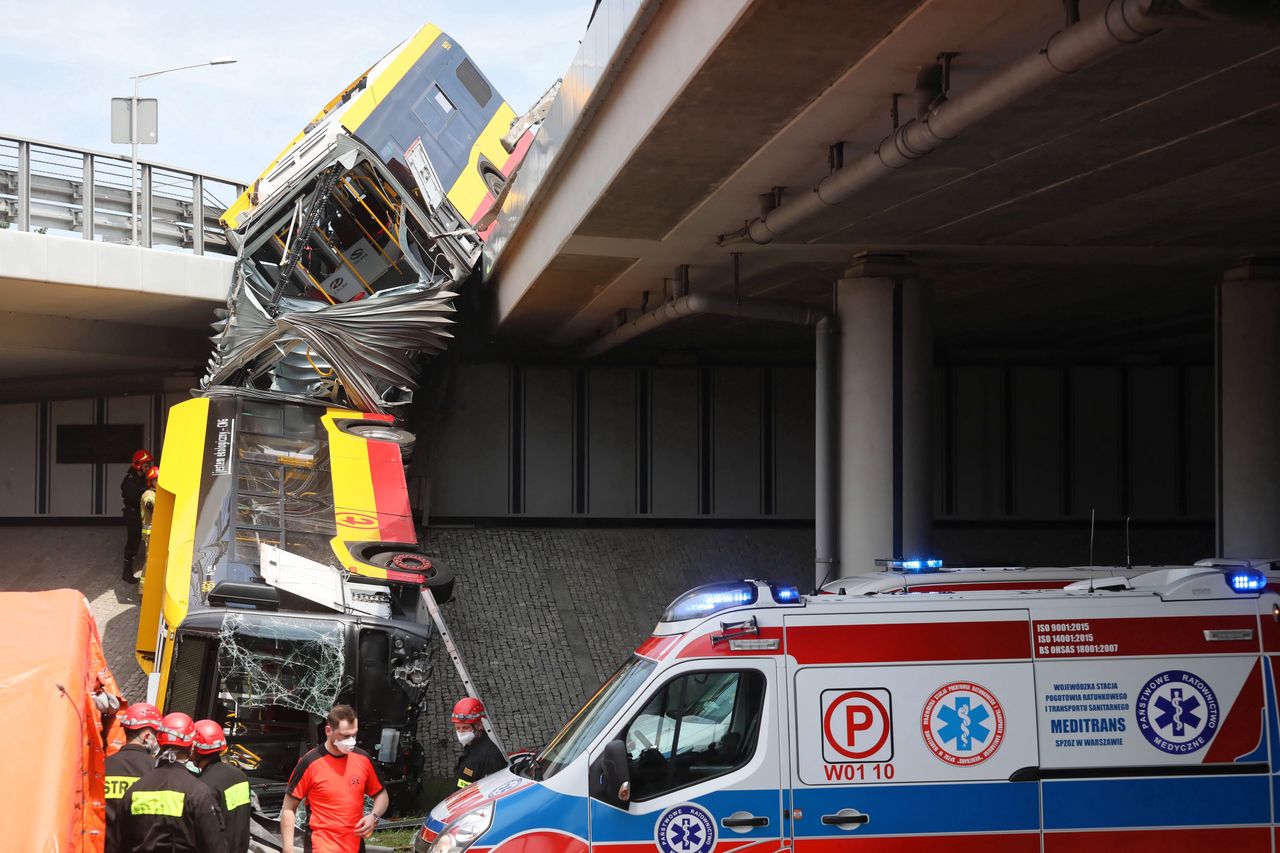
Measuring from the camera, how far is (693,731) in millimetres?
7230

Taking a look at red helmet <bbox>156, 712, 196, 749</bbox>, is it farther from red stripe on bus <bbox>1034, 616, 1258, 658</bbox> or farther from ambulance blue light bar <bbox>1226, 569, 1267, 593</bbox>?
ambulance blue light bar <bbox>1226, 569, 1267, 593</bbox>

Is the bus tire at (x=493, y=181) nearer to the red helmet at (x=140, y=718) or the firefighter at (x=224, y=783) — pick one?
the red helmet at (x=140, y=718)

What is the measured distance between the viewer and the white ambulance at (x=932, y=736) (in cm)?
703

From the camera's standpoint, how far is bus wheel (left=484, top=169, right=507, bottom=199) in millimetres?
22031

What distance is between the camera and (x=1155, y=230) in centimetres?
1413

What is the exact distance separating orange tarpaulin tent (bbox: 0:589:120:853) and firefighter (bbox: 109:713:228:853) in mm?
445

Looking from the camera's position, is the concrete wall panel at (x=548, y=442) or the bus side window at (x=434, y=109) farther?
the concrete wall panel at (x=548, y=442)

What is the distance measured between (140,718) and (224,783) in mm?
1386

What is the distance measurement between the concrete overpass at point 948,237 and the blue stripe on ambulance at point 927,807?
4057 mm

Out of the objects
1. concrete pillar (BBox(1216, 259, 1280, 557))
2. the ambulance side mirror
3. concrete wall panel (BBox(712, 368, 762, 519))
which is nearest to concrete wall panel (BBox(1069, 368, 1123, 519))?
concrete wall panel (BBox(712, 368, 762, 519))

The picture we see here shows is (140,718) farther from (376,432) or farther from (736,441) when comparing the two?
(736,441)

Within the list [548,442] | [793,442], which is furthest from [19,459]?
[793,442]

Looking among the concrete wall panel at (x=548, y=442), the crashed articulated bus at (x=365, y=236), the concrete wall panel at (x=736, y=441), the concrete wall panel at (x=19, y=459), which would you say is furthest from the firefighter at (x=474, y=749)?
the concrete wall panel at (x=19, y=459)

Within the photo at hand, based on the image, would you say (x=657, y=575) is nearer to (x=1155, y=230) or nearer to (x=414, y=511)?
(x=414, y=511)
